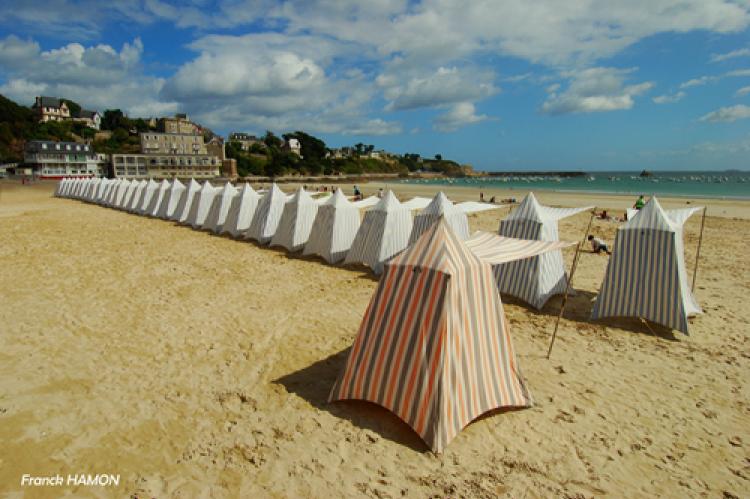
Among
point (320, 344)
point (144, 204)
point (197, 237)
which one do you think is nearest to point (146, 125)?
point (144, 204)

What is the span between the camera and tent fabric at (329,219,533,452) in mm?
3742

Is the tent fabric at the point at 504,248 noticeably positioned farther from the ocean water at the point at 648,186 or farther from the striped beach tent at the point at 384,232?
the ocean water at the point at 648,186

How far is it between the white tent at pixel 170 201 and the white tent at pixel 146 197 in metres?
1.72

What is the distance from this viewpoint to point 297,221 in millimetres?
12008

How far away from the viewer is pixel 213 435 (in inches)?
152

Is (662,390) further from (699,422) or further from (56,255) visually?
(56,255)

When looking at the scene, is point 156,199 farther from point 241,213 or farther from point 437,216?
point 437,216

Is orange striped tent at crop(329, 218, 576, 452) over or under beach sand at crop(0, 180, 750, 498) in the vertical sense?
over

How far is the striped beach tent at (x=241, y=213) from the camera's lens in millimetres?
14359

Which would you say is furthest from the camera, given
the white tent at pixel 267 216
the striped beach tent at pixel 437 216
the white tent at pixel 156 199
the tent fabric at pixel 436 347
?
the white tent at pixel 156 199

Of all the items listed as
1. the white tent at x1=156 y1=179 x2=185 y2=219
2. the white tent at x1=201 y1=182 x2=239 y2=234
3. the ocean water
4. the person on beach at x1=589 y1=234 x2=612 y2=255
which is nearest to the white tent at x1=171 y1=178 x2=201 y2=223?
the white tent at x1=156 y1=179 x2=185 y2=219

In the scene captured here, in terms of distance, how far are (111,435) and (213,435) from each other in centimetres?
94

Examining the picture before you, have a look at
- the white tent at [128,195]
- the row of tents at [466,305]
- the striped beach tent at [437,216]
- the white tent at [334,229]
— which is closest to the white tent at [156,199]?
the white tent at [128,195]

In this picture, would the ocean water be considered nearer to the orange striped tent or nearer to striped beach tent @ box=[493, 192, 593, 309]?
striped beach tent @ box=[493, 192, 593, 309]
